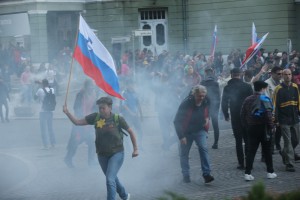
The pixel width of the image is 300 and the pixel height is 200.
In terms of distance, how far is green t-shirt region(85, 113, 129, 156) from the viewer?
9680 mm

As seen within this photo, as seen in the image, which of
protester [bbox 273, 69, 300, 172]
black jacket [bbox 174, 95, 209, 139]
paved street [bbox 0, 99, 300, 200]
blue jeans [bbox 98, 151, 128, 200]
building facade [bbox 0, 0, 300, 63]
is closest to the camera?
blue jeans [bbox 98, 151, 128, 200]

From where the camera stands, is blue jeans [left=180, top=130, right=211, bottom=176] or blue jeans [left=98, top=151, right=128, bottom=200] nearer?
blue jeans [left=98, top=151, right=128, bottom=200]

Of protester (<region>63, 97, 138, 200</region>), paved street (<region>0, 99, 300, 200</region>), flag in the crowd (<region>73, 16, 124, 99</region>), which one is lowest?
paved street (<region>0, 99, 300, 200</region>)

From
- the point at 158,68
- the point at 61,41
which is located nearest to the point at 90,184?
the point at 158,68

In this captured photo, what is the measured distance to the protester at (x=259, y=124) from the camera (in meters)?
11.1

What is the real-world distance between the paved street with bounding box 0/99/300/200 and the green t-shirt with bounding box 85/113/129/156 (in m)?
1.18

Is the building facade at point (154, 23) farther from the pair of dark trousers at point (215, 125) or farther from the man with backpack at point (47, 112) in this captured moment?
the pair of dark trousers at point (215, 125)

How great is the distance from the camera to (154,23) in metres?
38.4

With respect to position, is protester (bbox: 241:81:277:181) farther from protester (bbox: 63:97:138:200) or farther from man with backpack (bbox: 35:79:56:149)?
man with backpack (bbox: 35:79:56:149)

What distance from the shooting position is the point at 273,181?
1112 cm

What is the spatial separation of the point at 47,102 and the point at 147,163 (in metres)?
3.71

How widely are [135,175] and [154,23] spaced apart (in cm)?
2643

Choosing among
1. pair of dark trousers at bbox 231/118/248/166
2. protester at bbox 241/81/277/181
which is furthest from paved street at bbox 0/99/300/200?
protester at bbox 241/81/277/181

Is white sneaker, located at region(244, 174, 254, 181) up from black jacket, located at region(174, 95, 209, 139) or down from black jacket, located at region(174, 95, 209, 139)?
down
